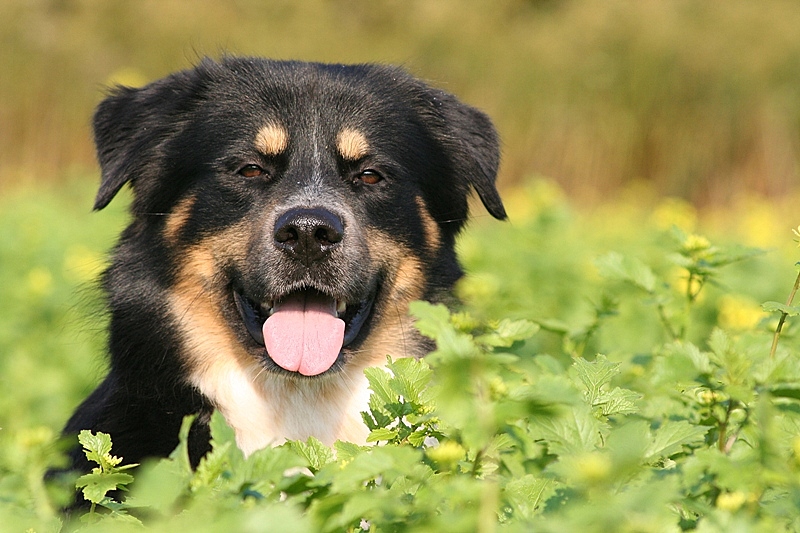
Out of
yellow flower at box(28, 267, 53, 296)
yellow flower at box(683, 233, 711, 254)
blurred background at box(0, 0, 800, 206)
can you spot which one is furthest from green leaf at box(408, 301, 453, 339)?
blurred background at box(0, 0, 800, 206)

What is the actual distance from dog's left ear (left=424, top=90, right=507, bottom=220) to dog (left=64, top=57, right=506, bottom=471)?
0.17 feet

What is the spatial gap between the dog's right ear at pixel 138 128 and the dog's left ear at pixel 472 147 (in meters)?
1.23

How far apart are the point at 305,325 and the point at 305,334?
0.06 meters

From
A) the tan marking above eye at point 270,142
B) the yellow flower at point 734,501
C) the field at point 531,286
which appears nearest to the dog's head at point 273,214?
the tan marking above eye at point 270,142

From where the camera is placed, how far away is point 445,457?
2217 mm

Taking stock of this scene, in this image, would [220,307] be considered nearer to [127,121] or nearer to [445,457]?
[127,121]

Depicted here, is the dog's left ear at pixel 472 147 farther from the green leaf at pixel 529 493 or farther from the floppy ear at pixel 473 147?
the green leaf at pixel 529 493

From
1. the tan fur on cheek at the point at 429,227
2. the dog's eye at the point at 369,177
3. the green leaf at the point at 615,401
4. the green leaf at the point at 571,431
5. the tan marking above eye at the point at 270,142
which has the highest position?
the tan marking above eye at the point at 270,142

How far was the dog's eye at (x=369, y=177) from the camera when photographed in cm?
452

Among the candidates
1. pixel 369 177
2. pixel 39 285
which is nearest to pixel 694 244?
pixel 369 177

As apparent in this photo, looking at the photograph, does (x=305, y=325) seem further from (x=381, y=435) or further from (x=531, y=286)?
(x=531, y=286)

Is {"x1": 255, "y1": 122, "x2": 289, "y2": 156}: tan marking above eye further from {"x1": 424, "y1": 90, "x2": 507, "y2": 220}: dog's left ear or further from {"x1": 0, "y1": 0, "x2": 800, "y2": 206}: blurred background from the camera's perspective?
{"x1": 0, "y1": 0, "x2": 800, "y2": 206}: blurred background

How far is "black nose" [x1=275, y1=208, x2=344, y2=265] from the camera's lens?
4.08 m

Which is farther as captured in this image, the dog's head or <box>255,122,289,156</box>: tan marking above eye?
<box>255,122,289,156</box>: tan marking above eye
